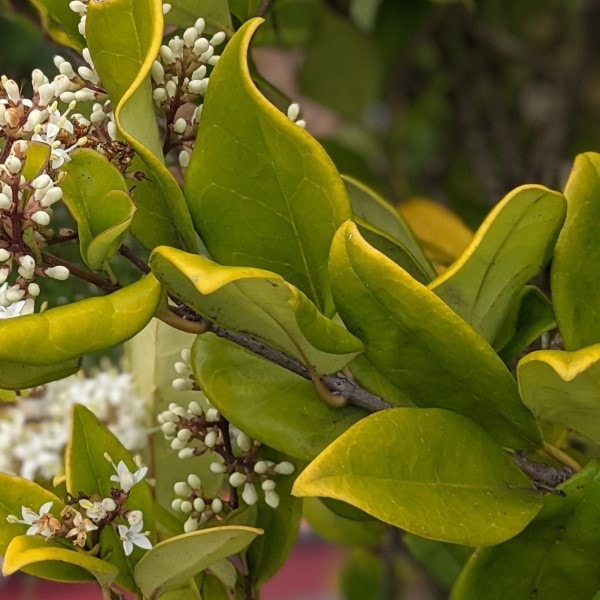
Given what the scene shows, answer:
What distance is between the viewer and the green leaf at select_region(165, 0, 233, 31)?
579 millimetres

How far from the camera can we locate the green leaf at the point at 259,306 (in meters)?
0.41

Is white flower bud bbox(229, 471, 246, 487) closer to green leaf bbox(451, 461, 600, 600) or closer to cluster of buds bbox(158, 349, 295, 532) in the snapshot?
cluster of buds bbox(158, 349, 295, 532)

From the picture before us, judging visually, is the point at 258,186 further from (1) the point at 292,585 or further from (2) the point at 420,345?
(1) the point at 292,585

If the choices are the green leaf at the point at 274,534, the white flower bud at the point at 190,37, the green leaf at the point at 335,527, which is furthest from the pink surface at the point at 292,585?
the white flower bud at the point at 190,37

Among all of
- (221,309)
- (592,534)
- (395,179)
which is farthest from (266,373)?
(395,179)

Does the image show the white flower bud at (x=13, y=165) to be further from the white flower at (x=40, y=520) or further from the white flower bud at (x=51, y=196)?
the white flower at (x=40, y=520)

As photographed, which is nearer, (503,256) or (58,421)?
(503,256)

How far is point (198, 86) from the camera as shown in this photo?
51 cm

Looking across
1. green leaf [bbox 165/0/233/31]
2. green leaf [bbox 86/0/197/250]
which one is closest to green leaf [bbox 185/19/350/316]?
green leaf [bbox 86/0/197/250]

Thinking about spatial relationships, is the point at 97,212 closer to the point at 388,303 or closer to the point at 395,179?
the point at 388,303

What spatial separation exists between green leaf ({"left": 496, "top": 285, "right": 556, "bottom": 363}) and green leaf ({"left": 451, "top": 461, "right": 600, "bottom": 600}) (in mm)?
83

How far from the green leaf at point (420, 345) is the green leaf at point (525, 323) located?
5 cm

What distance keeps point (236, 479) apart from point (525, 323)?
202mm

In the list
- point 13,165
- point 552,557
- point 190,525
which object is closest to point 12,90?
point 13,165
